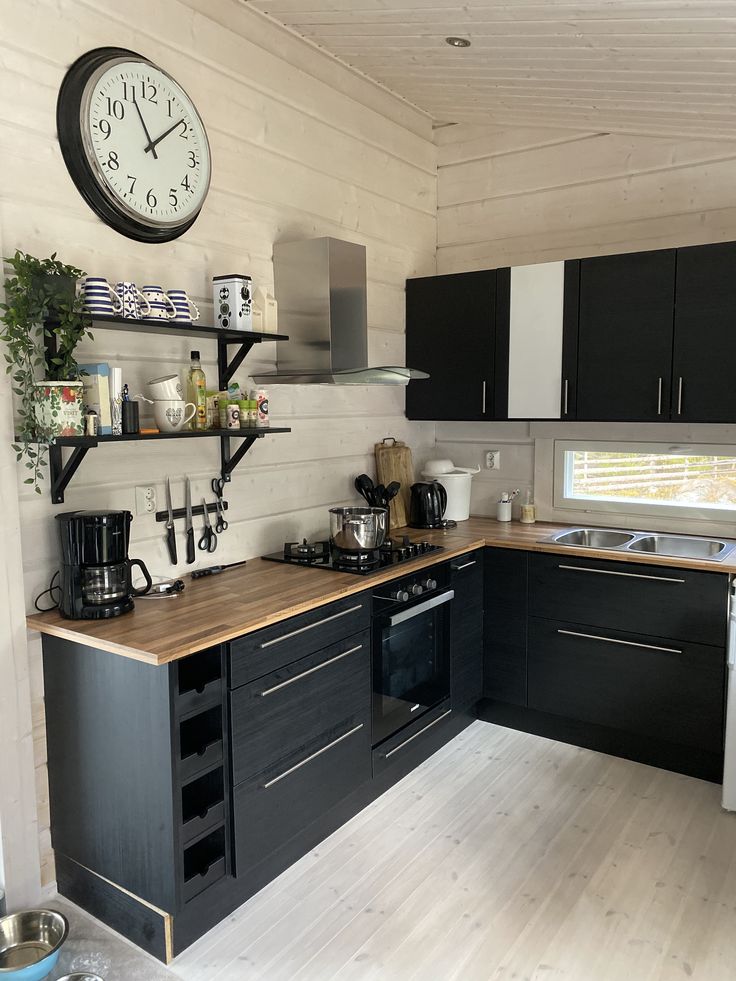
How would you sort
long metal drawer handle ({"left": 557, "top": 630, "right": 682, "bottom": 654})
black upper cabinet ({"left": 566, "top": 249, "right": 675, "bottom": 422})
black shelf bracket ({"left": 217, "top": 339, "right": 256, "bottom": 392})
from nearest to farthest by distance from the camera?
black shelf bracket ({"left": 217, "top": 339, "right": 256, "bottom": 392})
long metal drawer handle ({"left": 557, "top": 630, "right": 682, "bottom": 654})
black upper cabinet ({"left": 566, "top": 249, "right": 675, "bottom": 422})

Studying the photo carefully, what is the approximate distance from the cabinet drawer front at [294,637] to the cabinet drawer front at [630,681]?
102 cm

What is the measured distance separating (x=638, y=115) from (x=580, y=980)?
3127mm

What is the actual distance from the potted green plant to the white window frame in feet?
7.88

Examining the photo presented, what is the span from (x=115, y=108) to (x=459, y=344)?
6.13 ft

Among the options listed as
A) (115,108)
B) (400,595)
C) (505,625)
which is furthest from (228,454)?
(505,625)

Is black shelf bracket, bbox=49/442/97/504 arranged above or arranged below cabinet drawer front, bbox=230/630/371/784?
above

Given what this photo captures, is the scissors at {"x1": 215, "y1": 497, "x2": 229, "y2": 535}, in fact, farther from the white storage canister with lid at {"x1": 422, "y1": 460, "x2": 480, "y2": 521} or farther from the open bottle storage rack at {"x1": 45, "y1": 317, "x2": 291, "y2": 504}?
the white storage canister with lid at {"x1": 422, "y1": 460, "x2": 480, "y2": 521}

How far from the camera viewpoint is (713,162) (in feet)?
10.5

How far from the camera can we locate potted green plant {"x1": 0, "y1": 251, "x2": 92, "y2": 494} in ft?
6.42

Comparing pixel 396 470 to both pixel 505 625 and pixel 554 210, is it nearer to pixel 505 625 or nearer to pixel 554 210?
pixel 505 625

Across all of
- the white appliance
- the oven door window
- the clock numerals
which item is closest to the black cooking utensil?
the oven door window

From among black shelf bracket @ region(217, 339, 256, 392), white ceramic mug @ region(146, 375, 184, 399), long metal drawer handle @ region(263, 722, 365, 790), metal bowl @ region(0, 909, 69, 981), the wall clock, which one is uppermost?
the wall clock

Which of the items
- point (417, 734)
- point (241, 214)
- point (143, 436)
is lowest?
point (417, 734)

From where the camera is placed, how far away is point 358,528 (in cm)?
283
